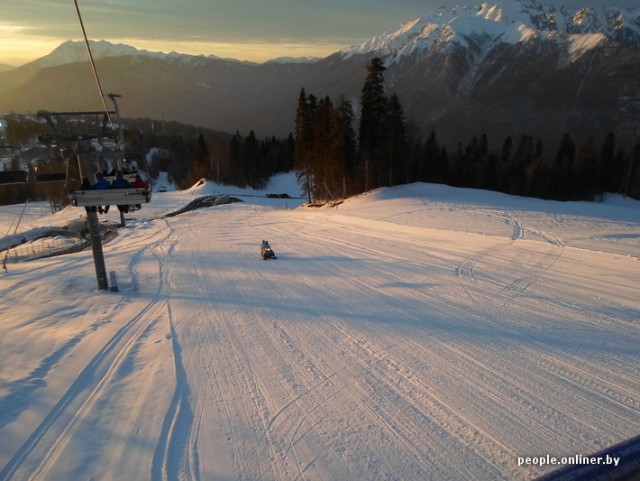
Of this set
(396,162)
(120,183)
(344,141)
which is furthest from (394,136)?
(120,183)

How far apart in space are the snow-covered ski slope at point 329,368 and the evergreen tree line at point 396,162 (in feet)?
92.1

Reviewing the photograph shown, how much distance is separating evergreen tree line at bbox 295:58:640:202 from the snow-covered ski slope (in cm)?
2808

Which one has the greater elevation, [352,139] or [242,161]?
[352,139]

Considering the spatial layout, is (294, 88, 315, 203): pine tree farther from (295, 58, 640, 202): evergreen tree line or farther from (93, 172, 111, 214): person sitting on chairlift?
(93, 172, 111, 214): person sitting on chairlift

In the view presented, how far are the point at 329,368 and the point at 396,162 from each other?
37.4m

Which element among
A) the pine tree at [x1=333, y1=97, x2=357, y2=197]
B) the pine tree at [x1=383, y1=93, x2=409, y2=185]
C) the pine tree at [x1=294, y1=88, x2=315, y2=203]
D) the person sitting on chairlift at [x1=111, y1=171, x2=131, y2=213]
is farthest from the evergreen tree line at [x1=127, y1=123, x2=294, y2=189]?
the person sitting on chairlift at [x1=111, y1=171, x2=131, y2=213]

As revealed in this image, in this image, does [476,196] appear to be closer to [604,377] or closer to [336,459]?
[604,377]

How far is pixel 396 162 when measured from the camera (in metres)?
41.4

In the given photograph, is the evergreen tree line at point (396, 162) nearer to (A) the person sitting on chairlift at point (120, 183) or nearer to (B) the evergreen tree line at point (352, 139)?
(B) the evergreen tree line at point (352, 139)

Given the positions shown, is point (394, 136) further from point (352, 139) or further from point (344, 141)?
point (344, 141)

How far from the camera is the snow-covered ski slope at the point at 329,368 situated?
4.75m

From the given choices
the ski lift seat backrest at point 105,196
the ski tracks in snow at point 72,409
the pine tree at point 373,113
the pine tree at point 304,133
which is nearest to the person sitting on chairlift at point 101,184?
the ski lift seat backrest at point 105,196

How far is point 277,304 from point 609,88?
219 meters

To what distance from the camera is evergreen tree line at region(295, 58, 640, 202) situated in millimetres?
39406
